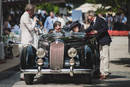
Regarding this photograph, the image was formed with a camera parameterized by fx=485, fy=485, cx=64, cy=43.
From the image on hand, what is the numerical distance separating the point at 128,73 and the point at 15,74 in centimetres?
340

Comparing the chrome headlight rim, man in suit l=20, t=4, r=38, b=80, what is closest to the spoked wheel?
man in suit l=20, t=4, r=38, b=80

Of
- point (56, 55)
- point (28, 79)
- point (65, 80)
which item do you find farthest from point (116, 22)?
point (28, 79)

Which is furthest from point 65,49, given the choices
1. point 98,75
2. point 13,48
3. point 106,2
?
point 13,48

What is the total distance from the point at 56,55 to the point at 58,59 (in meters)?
0.11

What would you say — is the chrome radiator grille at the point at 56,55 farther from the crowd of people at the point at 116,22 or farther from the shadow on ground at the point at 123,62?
the crowd of people at the point at 116,22

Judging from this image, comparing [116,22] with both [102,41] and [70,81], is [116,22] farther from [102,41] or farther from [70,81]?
[70,81]

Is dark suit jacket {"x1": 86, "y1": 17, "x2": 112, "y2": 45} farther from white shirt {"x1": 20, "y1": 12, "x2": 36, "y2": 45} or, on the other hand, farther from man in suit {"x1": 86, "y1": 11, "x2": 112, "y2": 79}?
white shirt {"x1": 20, "y1": 12, "x2": 36, "y2": 45}

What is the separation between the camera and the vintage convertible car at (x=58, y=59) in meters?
11.6

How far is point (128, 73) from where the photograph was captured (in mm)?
14531

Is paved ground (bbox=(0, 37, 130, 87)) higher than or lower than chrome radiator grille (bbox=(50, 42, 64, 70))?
lower

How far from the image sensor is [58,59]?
465 inches

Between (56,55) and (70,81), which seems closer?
(56,55)

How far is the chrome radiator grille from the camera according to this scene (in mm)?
11742

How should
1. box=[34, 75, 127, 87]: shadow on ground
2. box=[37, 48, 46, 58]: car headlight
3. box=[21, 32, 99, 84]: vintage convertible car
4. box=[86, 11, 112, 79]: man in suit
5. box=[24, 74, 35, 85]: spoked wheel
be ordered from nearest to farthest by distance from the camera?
box=[21, 32, 99, 84]: vintage convertible car < box=[37, 48, 46, 58]: car headlight < box=[24, 74, 35, 85]: spoked wheel < box=[34, 75, 127, 87]: shadow on ground < box=[86, 11, 112, 79]: man in suit
